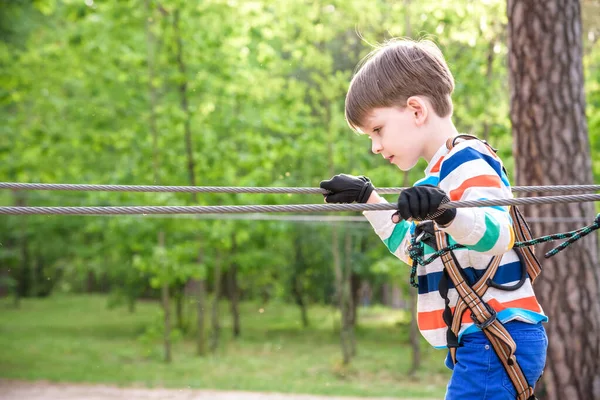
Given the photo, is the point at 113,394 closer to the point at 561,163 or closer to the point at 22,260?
the point at 561,163

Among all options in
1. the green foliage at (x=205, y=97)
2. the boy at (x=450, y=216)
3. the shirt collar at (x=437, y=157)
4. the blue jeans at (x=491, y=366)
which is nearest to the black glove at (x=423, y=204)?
the boy at (x=450, y=216)

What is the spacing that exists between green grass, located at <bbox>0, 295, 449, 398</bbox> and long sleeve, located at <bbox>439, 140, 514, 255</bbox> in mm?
7572

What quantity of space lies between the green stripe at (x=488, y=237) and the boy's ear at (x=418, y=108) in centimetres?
35

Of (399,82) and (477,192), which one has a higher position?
(399,82)

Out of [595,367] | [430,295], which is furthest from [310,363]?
[430,295]

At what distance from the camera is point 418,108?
5.95ft

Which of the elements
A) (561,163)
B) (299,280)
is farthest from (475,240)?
(299,280)

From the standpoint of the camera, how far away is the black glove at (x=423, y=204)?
1.52 meters

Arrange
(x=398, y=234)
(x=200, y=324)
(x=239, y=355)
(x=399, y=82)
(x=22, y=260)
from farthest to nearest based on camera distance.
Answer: (x=22, y=260) → (x=239, y=355) → (x=200, y=324) → (x=398, y=234) → (x=399, y=82)

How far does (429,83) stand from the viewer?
6.04 ft

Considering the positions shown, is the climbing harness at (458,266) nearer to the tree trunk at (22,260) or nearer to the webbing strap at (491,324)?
the webbing strap at (491,324)

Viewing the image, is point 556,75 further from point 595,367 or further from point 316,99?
point 316,99

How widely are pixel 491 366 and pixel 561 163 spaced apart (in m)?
2.32

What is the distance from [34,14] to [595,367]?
41.3 feet
